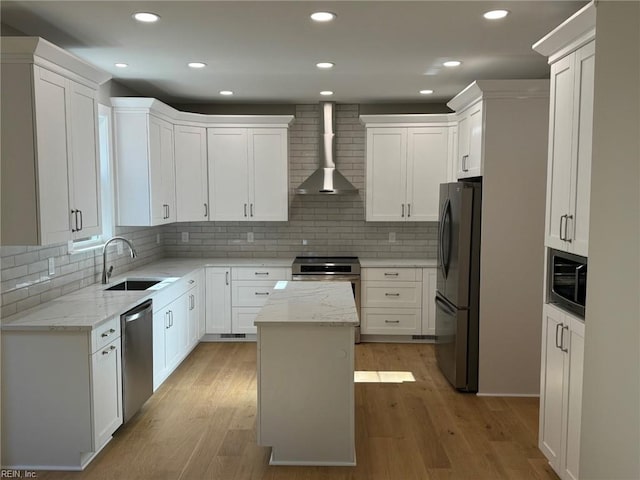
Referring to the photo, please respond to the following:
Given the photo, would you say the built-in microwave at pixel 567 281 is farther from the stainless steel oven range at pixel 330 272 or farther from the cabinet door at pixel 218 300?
the cabinet door at pixel 218 300

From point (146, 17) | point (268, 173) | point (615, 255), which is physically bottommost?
point (615, 255)

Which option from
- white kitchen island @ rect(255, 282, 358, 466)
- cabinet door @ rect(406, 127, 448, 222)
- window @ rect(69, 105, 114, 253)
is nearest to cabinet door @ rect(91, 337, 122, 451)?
white kitchen island @ rect(255, 282, 358, 466)

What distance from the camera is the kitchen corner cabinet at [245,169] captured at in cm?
573

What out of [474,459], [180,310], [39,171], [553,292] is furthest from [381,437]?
[39,171]

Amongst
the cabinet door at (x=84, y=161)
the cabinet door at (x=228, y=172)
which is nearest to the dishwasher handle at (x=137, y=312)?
the cabinet door at (x=84, y=161)

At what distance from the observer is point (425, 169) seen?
18.6 ft

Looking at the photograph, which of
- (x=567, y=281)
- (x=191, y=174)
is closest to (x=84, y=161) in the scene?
(x=191, y=174)

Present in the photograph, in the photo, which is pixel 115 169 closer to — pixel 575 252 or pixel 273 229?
pixel 273 229

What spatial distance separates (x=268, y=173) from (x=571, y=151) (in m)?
3.63

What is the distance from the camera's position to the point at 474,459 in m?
3.14

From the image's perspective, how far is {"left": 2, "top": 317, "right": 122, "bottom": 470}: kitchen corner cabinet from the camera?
2904mm

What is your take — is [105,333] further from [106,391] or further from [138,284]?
[138,284]

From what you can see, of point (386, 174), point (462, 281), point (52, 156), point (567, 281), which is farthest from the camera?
point (386, 174)

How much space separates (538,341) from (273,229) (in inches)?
128
